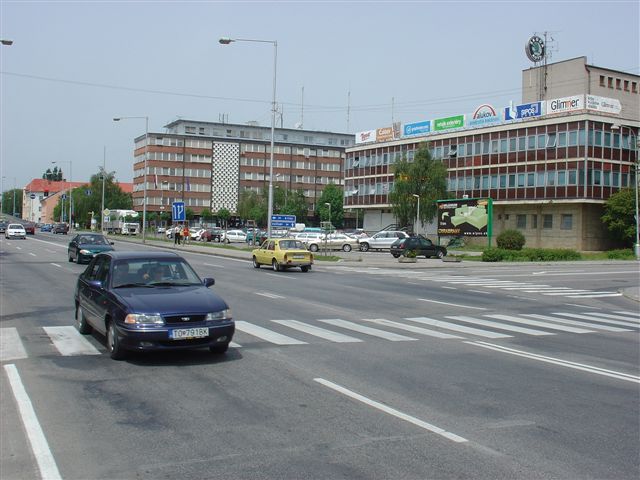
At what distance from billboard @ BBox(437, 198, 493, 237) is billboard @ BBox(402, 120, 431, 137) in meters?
31.3

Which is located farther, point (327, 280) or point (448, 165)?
point (448, 165)

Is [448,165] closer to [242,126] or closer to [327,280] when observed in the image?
[327,280]

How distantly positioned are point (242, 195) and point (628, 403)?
111533 mm

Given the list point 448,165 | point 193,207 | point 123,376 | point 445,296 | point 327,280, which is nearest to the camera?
point 123,376

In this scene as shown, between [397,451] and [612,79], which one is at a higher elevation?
[612,79]

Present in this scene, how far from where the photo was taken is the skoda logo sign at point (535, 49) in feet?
264

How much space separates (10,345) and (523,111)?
211 feet

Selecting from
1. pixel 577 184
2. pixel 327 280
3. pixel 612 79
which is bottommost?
pixel 327 280

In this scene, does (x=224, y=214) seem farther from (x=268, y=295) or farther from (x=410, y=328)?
(x=410, y=328)

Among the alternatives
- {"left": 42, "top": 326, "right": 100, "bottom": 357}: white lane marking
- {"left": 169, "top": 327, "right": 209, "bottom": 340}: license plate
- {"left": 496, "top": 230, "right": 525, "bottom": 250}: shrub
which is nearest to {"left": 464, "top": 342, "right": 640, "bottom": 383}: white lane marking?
{"left": 169, "top": 327, "right": 209, "bottom": 340}: license plate

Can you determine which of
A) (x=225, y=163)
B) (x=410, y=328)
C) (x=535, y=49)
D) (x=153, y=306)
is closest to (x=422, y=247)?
(x=410, y=328)

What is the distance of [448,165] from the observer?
7744 cm

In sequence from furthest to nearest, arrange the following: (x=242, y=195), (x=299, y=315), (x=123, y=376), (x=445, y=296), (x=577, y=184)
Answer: (x=242, y=195), (x=577, y=184), (x=445, y=296), (x=299, y=315), (x=123, y=376)

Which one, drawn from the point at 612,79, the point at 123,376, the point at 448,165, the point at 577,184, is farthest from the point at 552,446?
the point at 612,79
